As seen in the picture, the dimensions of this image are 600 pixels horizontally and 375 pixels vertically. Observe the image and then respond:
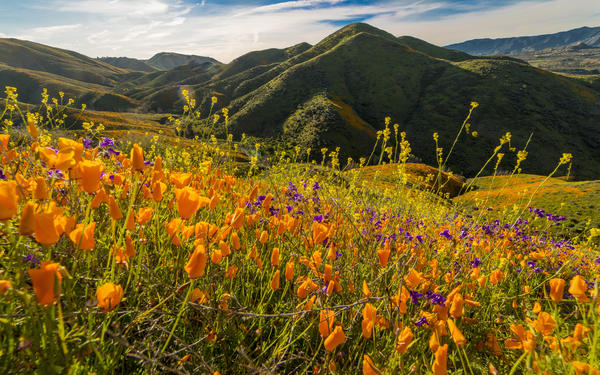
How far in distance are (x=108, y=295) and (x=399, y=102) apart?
82991mm

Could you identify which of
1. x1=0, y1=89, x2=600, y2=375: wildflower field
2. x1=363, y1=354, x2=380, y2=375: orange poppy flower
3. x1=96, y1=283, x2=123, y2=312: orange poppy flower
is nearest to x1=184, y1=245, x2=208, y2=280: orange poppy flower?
x1=0, y1=89, x2=600, y2=375: wildflower field

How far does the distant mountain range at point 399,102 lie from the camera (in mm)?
56562

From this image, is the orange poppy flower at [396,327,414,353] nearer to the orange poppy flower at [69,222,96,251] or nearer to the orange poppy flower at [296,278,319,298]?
the orange poppy flower at [296,278,319,298]

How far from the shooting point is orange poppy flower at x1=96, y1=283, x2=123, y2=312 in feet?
2.80

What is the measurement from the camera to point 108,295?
88 centimetres

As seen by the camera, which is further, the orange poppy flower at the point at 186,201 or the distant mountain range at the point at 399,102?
the distant mountain range at the point at 399,102

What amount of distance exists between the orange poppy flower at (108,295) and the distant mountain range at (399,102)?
48.5m

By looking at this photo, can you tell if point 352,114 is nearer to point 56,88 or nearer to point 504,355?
point 504,355

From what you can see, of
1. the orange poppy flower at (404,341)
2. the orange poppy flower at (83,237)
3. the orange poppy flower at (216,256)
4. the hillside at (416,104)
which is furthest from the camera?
the hillside at (416,104)

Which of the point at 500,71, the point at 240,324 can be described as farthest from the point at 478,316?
the point at 500,71

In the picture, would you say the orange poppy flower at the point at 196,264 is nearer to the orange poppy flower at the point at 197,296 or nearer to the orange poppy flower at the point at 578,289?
the orange poppy flower at the point at 197,296

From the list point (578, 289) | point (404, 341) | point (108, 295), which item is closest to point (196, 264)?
point (108, 295)

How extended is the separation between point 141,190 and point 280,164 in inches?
165

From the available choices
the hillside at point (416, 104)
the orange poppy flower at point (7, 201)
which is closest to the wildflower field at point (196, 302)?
the orange poppy flower at point (7, 201)
